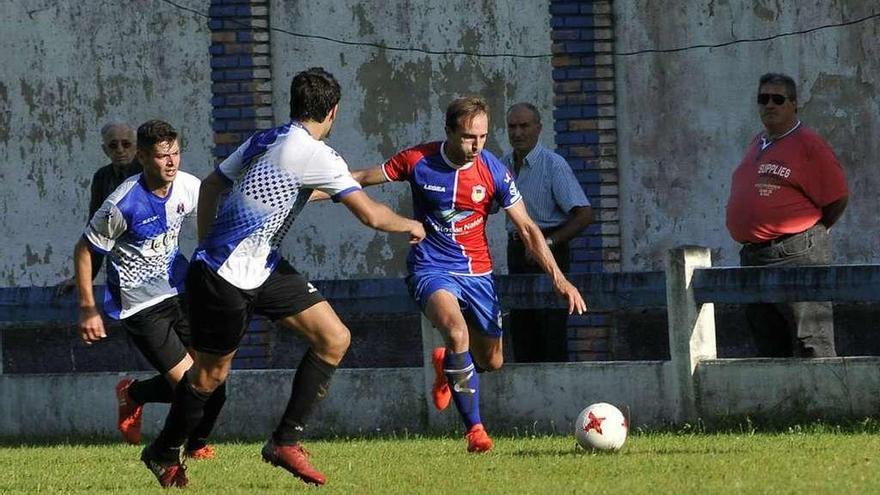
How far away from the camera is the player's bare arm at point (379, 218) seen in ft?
27.4

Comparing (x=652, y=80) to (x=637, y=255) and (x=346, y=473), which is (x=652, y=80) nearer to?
(x=637, y=255)

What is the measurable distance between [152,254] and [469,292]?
5.98 feet

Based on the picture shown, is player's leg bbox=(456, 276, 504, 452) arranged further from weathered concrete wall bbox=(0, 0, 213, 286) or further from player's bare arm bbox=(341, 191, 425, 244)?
weathered concrete wall bbox=(0, 0, 213, 286)

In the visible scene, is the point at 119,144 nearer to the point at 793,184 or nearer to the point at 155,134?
the point at 155,134

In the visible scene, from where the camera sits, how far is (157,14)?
1841 cm

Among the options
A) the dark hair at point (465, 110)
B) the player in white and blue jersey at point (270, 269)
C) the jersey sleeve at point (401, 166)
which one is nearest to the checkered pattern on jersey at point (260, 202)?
the player in white and blue jersey at point (270, 269)

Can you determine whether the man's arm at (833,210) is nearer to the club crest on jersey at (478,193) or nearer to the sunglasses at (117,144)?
the club crest on jersey at (478,193)

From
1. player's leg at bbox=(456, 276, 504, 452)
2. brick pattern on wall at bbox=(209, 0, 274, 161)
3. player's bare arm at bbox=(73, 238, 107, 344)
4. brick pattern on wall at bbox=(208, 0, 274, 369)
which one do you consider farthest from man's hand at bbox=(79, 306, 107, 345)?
brick pattern on wall at bbox=(209, 0, 274, 161)

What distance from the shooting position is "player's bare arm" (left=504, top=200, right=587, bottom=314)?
9.67m

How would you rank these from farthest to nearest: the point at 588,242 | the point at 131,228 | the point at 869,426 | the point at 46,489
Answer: the point at 588,242 → the point at 869,426 → the point at 131,228 → the point at 46,489

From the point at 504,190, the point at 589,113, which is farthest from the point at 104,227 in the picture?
the point at 589,113

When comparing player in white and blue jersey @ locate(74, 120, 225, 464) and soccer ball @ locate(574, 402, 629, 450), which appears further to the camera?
player in white and blue jersey @ locate(74, 120, 225, 464)

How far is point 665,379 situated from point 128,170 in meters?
3.68

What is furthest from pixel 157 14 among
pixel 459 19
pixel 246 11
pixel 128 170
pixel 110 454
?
pixel 110 454
